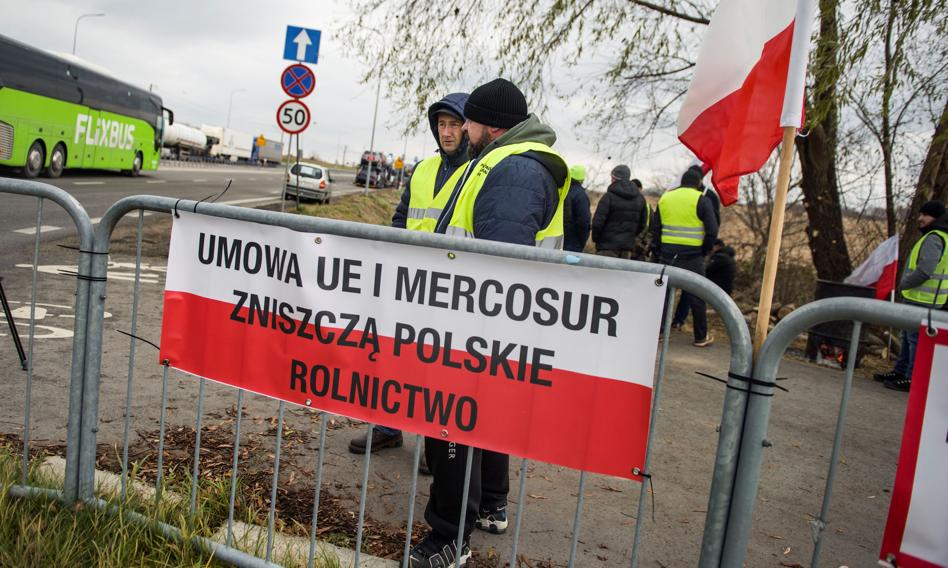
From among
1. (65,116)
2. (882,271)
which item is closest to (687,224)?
(882,271)

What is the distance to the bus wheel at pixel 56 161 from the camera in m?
21.8

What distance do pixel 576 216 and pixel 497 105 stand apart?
460 centimetres

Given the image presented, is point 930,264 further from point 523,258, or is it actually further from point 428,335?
point 428,335

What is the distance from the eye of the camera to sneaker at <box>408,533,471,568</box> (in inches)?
116

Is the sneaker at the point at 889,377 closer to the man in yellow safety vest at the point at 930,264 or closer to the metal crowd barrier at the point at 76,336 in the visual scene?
the man in yellow safety vest at the point at 930,264

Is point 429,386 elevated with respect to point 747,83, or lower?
lower

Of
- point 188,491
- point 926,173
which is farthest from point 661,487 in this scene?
point 926,173

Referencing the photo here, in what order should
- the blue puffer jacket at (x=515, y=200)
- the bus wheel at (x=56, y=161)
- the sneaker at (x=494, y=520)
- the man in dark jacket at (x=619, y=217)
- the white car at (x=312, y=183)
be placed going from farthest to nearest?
1. the white car at (x=312, y=183)
2. the bus wheel at (x=56, y=161)
3. the man in dark jacket at (x=619, y=217)
4. the sneaker at (x=494, y=520)
5. the blue puffer jacket at (x=515, y=200)

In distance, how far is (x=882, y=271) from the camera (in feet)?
28.7

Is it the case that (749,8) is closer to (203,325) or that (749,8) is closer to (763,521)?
(203,325)

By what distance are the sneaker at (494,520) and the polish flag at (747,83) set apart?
5.56 ft

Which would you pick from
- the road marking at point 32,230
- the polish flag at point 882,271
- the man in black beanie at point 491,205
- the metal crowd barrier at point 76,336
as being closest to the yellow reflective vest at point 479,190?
the man in black beanie at point 491,205

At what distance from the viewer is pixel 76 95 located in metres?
22.2

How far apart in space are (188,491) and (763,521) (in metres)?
2.92
